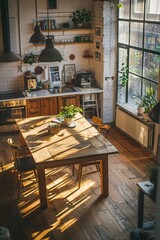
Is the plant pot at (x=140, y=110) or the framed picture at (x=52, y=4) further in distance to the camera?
the framed picture at (x=52, y=4)

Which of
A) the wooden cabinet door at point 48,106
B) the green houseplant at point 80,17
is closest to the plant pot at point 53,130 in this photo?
the wooden cabinet door at point 48,106

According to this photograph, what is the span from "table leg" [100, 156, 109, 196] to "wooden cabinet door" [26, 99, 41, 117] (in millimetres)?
3391

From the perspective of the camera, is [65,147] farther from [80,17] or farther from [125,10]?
[80,17]

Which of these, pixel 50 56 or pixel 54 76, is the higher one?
pixel 50 56

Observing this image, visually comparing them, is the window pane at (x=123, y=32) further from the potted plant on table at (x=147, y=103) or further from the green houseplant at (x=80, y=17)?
the potted plant on table at (x=147, y=103)

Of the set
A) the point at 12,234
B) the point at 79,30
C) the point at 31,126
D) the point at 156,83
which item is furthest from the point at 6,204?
the point at 79,30

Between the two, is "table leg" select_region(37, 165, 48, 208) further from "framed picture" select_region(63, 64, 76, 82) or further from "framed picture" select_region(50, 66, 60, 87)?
"framed picture" select_region(63, 64, 76, 82)

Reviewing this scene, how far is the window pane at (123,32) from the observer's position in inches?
321

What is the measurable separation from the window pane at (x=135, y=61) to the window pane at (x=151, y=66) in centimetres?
22

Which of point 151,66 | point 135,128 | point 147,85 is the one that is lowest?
point 135,128

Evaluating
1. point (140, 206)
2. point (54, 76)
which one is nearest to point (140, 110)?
point (54, 76)

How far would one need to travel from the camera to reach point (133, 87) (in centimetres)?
813

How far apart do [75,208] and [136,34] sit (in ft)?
13.9

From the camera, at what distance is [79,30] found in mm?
8836
